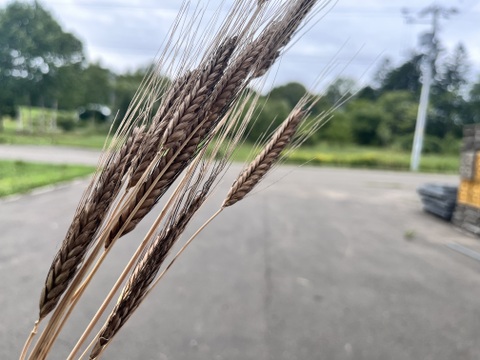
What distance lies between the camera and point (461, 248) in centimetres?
543

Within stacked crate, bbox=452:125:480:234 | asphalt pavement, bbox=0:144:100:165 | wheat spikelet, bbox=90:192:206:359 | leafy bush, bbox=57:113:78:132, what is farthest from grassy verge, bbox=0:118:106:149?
wheat spikelet, bbox=90:192:206:359

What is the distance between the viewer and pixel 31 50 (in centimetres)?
2416

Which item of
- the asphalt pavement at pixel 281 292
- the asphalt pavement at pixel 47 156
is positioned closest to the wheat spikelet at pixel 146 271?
the asphalt pavement at pixel 281 292

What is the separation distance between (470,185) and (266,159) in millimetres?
6958

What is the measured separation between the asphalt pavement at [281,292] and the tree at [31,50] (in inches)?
865

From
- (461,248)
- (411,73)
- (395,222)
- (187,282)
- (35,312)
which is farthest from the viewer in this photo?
(411,73)

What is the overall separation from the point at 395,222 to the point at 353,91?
22.8ft

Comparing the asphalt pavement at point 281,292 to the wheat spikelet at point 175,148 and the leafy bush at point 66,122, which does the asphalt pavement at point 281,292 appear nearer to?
the wheat spikelet at point 175,148

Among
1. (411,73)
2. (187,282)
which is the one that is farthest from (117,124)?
(411,73)

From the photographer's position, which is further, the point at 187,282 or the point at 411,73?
the point at 411,73

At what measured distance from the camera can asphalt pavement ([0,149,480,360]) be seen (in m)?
2.80

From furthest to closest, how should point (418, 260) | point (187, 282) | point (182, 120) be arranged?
point (418, 260) < point (187, 282) < point (182, 120)

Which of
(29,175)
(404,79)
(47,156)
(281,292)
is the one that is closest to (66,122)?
(47,156)

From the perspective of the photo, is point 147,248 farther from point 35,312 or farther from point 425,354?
point 35,312
